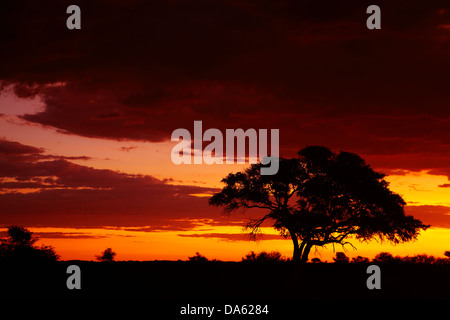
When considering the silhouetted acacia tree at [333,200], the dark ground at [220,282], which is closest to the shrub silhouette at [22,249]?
the dark ground at [220,282]

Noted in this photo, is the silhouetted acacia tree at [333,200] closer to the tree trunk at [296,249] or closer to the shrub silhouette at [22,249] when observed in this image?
the tree trunk at [296,249]

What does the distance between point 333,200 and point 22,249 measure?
30870 mm

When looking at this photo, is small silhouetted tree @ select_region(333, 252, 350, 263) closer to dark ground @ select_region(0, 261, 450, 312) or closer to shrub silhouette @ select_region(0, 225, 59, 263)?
dark ground @ select_region(0, 261, 450, 312)

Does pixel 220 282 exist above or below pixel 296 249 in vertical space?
below

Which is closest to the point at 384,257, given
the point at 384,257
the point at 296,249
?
the point at 384,257

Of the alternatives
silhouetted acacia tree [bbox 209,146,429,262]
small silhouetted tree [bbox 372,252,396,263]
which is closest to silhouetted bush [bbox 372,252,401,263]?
small silhouetted tree [bbox 372,252,396,263]

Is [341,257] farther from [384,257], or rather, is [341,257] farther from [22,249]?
[22,249]

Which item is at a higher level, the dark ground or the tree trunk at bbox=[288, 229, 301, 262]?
the tree trunk at bbox=[288, 229, 301, 262]

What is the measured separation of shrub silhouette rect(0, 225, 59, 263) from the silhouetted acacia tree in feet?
75.5

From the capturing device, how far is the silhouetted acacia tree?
4841 cm

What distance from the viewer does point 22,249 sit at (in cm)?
5906
